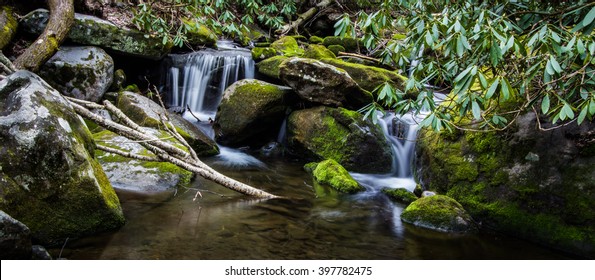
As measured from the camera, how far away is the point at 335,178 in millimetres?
6543

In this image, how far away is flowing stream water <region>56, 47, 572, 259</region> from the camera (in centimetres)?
372

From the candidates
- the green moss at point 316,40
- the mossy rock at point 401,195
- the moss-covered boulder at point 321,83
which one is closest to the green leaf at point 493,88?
the mossy rock at point 401,195

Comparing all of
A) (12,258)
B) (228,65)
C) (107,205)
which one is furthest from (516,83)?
(228,65)

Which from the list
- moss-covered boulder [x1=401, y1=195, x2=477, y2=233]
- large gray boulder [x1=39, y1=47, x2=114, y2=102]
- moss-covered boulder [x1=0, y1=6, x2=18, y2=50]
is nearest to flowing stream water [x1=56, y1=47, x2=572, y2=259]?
moss-covered boulder [x1=401, y1=195, x2=477, y2=233]

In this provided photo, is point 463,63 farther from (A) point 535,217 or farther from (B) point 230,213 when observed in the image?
(B) point 230,213

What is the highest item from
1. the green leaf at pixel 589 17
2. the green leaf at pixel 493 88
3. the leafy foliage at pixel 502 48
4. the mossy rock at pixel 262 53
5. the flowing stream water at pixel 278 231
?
the green leaf at pixel 589 17

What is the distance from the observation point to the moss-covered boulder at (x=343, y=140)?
25.7ft

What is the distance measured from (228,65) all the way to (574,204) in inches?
353

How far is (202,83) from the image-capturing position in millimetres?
10875

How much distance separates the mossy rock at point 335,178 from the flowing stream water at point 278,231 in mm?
201

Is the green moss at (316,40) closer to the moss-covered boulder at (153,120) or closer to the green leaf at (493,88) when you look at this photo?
the moss-covered boulder at (153,120)

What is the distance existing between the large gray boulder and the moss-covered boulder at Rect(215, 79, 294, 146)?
2755 mm

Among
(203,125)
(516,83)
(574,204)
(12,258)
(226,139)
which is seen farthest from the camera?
(203,125)

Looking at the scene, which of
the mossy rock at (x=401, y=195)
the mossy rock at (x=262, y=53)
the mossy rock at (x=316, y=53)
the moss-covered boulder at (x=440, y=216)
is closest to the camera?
the moss-covered boulder at (x=440, y=216)
